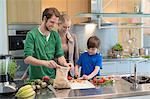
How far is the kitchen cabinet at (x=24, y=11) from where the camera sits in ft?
12.9

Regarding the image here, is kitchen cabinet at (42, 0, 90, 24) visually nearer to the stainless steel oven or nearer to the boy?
the stainless steel oven

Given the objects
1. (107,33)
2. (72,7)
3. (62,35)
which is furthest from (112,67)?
(62,35)

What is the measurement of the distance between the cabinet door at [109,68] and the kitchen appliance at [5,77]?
2.43 meters

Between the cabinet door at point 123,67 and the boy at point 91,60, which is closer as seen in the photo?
the boy at point 91,60

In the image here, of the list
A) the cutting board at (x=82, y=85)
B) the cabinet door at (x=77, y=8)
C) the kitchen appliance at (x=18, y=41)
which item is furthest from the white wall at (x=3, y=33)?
the cutting board at (x=82, y=85)

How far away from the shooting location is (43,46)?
240cm

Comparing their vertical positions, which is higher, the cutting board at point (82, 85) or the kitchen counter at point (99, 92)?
the cutting board at point (82, 85)

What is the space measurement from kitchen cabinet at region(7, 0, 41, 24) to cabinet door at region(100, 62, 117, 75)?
132 centimetres

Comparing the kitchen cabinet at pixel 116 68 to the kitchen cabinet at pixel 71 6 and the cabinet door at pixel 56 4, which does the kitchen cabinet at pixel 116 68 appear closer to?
the kitchen cabinet at pixel 71 6

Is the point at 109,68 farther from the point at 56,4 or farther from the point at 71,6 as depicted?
the point at 56,4

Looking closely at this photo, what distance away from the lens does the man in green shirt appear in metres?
2.31

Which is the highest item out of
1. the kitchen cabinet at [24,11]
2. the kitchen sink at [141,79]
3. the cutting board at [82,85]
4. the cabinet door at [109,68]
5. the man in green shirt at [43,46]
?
the kitchen cabinet at [24,11]

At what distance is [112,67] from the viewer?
438cm

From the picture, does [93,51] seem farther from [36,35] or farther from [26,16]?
[26,16]
